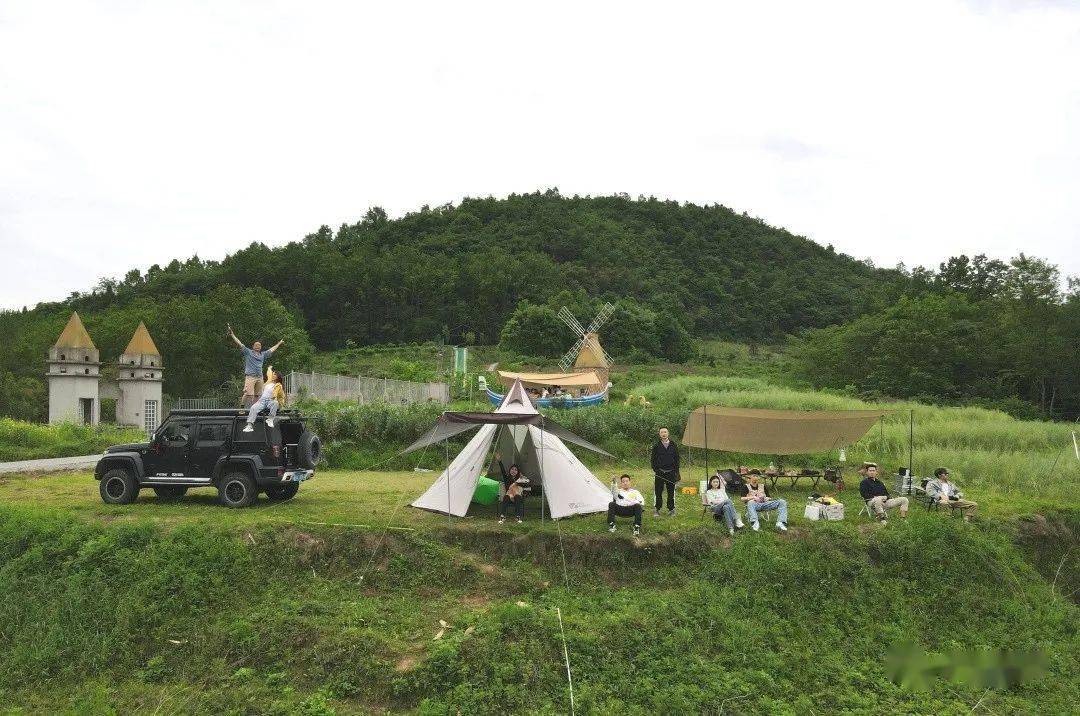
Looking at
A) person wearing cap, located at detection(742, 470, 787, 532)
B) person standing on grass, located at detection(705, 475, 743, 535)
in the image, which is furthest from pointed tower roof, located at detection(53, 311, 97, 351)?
person wearing cap, located at detection(742, 470, 787, 532)

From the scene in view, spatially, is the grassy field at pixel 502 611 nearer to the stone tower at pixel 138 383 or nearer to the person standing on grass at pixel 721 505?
the person standing on grass at pixel 721 505

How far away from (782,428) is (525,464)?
593 centimetres

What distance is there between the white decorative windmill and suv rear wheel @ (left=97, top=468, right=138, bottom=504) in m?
31.4

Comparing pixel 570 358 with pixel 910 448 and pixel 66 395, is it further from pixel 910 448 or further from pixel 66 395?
pixel 910 448

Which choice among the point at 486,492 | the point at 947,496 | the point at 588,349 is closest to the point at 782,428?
the point at 947,496

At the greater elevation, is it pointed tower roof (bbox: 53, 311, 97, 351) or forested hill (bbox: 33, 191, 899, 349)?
forested hill (bbox: 33, 191, 899, 349)

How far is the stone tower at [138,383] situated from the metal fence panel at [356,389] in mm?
7602

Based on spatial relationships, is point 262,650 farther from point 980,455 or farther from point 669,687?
point 980,455

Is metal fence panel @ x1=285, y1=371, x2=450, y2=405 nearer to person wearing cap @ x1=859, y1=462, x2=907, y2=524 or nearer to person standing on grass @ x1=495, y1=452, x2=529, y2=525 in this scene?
person standing on grass @ x1=495, y1=452, x2=529, y2=525

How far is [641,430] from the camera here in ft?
72.6

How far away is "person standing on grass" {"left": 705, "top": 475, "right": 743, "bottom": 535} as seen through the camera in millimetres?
11812

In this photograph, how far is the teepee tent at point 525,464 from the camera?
12.2m

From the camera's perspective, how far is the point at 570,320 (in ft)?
187

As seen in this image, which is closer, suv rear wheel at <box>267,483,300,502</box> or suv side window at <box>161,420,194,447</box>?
suv side window at <box>161,420,194,447</box>
